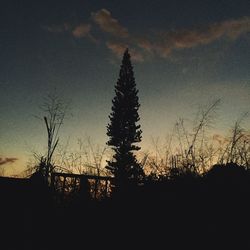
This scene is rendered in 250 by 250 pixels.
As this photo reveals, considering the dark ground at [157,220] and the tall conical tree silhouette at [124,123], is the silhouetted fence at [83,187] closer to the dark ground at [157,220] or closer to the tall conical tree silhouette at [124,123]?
the dark ground at [157,220]

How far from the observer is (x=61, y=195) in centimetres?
700

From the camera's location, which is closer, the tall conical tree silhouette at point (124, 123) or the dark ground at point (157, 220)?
the dark ground at point (157, 220)

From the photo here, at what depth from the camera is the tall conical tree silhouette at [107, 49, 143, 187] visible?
2861 centimetres

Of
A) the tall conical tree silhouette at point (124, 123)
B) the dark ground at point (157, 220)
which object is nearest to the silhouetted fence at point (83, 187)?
the dark ground at point (157, 220)

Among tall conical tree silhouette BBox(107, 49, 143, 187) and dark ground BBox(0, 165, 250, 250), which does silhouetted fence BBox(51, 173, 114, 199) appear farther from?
tall conical tree silhouette BBox(107, 49, 143, 187)

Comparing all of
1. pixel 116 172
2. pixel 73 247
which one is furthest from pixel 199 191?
pixel 116 172

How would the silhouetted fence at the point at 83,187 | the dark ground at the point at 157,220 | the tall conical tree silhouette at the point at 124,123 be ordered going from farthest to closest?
1. the tall conical tree silhouette at the point at 124,123
2. the silhouetted fence at the point at 83,187
3. the dark ground at the point at 157,220

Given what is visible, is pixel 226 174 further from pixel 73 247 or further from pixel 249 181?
pixel 73 247

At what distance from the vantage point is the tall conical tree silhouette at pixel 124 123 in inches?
1126

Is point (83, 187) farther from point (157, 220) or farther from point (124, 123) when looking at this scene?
point (124, 123)

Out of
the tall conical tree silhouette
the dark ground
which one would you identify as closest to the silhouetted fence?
the dark ground

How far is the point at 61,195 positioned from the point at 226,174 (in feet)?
12.3

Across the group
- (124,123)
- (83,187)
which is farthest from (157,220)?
(124,123)

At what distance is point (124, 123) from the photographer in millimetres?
30344
